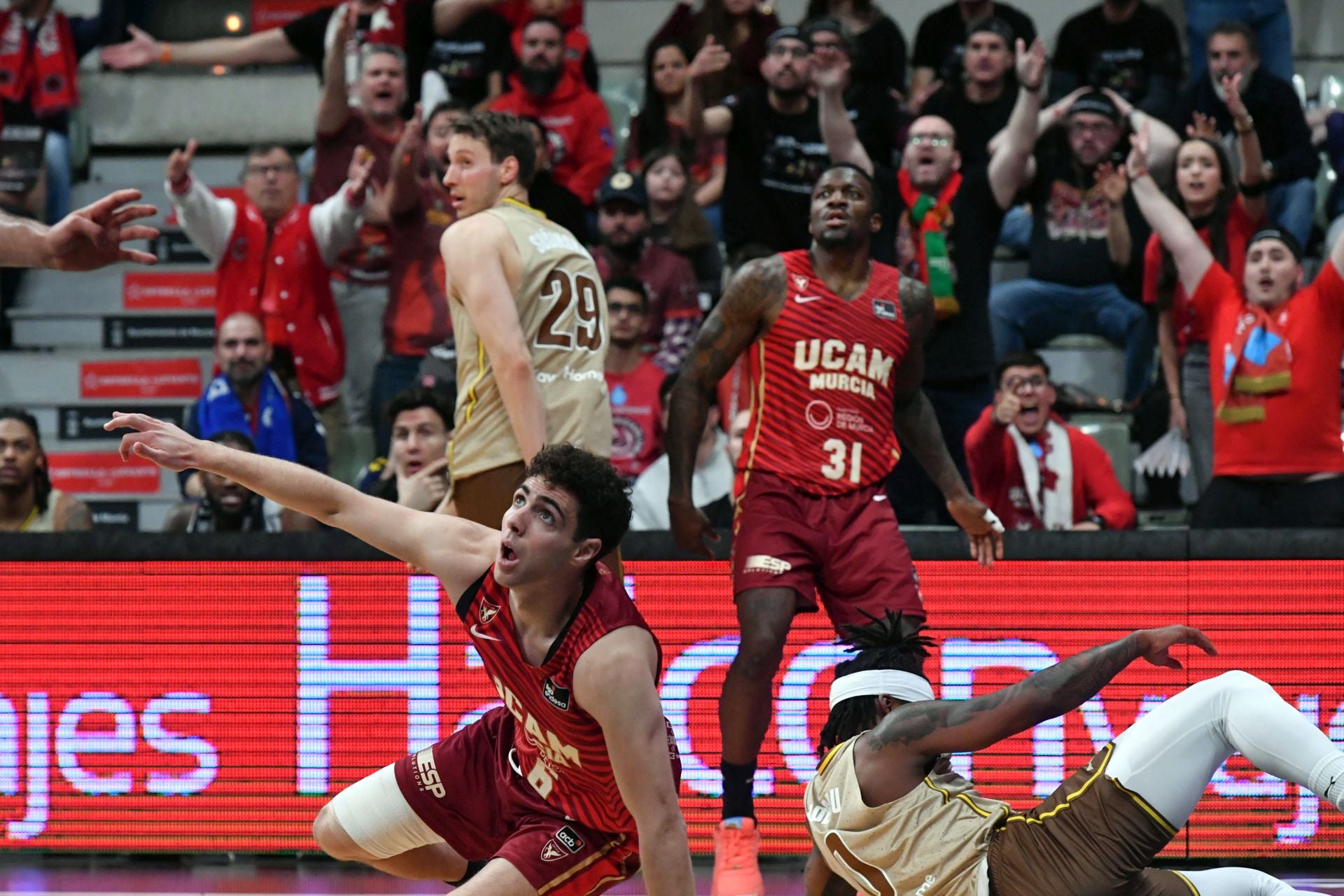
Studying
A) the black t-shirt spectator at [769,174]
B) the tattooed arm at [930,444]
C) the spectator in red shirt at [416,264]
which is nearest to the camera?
the tattooed arm at [930,444]

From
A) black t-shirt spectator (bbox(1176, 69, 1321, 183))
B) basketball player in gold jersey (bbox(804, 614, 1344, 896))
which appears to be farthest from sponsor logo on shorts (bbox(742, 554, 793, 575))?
black t-shirt spectator (bbox(1176, 69, 1321, 183))

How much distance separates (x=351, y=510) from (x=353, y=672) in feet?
7.38

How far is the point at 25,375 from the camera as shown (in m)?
10.8

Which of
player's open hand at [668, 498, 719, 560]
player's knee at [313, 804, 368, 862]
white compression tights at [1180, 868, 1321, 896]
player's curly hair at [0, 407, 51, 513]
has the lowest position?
player's knee at [313, 804, 368, 862]

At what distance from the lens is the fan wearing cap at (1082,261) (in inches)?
361

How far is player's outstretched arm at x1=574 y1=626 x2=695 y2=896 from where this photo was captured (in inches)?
Answer: 163

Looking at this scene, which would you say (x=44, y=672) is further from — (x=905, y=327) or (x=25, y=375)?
(x=25, y=375)

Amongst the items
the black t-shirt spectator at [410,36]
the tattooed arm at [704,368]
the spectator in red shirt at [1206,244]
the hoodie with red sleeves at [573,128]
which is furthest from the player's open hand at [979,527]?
the black t-shirt spectator at [410,36]

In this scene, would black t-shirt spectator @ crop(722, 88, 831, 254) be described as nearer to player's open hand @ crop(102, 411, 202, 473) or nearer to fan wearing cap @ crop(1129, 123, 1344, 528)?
fan wearing cap @ crop(1129, 123, 1344, 528)

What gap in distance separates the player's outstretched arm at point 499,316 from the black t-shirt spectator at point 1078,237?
4.56 metres

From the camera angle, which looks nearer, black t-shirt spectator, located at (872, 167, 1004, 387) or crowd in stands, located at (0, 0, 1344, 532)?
crowd in stands, located at (0, 0, 1344, 532)

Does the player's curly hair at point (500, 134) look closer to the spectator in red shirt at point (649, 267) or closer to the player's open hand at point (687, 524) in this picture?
the player's open hand at point (687, 524)

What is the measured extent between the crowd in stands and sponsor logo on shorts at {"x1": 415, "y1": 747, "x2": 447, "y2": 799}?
8.26 feet

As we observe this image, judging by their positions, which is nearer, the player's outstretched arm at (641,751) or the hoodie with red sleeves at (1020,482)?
the player's outstretched arm at (641,751)
